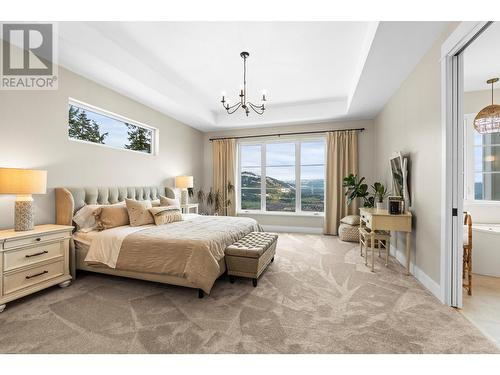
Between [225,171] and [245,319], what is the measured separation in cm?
466

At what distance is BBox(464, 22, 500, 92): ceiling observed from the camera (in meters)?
2.56

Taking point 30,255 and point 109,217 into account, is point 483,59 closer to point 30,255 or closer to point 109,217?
point 109,217

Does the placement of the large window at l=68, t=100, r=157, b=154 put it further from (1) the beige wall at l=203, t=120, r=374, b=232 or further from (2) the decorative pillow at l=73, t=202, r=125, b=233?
(1) the beige wall at l=203, t=120, r=374, b=232

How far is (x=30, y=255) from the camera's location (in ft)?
7.70

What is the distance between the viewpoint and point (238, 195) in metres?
6.48

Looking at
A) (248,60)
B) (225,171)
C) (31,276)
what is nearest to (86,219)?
(31,276)

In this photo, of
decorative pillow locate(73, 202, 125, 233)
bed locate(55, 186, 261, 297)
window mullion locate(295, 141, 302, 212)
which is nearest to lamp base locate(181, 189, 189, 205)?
bed locate(55, 186, 261, 297)

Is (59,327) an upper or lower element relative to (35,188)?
lower

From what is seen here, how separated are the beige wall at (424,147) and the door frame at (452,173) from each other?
148 millimetres

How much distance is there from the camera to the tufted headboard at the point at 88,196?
2926 mm

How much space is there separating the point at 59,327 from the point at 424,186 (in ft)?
13.2

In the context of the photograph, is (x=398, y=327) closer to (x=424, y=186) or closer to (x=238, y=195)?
(x=424, y=186)

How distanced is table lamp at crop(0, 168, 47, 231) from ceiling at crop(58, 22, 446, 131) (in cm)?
154
